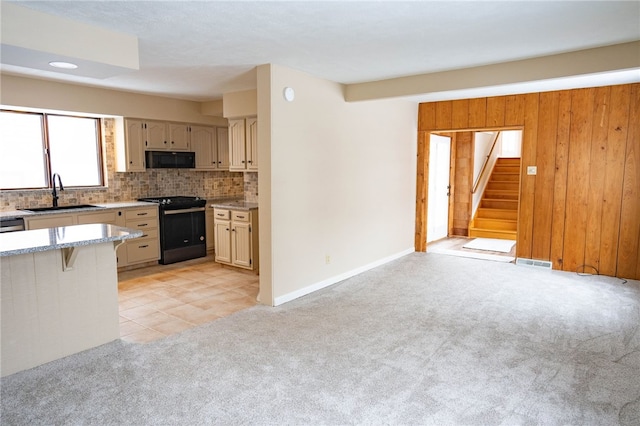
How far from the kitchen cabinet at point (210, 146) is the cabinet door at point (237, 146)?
46.4 inches

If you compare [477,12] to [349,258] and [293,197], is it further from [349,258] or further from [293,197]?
[349,258]

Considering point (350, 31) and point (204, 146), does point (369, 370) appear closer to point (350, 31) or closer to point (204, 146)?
point (350, 31)

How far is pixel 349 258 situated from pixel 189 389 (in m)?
3.06

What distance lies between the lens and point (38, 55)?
281 centimetres

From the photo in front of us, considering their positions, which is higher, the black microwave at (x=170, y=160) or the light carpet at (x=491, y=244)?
the black microwave at (x=170, y=160)

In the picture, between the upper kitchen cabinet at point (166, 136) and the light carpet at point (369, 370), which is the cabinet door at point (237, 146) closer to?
the upper kitchen cabinet at point (166, 136)

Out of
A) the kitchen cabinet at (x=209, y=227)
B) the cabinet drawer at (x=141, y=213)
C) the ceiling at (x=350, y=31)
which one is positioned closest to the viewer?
the ceiling at (x=350, y=31)

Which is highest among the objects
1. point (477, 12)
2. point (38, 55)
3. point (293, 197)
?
point (477, 12)

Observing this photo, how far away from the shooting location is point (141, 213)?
584 centimetres

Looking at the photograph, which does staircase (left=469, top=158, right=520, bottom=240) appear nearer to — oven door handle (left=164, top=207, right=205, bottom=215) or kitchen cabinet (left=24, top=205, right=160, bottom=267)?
oven door handle (left=164, top=207, right=205, bottom=215)

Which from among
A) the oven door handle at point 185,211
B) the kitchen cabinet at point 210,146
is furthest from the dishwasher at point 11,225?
the kitchen cabinet at point 210,146

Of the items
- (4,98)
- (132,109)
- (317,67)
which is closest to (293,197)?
(317,67)

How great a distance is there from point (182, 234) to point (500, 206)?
256 inches

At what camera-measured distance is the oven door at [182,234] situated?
6082 millimetres
